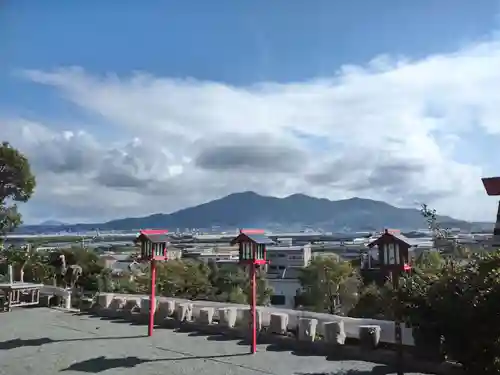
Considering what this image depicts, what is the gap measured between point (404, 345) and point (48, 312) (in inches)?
466

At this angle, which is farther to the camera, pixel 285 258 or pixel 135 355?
pixel 285 258

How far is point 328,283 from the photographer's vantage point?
26.3m

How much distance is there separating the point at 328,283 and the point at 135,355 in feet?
58.0

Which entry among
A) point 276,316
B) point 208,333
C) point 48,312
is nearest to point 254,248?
point 276,316

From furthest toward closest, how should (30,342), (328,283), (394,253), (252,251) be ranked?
(328,283)
(30,342)
(252,251)
(394,253)

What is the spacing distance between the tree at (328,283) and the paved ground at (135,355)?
48.6ft

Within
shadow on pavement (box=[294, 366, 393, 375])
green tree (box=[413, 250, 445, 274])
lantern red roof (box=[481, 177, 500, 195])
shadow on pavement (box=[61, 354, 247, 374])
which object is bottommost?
shadow on pavement (box=[61, 354, 247, 374])

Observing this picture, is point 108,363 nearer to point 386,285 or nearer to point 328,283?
point 386,285

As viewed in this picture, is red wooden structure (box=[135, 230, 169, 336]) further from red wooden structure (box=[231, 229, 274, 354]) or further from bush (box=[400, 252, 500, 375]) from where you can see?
bush (box=[400, 252, 500, 375])

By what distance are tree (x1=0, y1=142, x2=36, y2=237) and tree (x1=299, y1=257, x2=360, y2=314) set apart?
1500cm

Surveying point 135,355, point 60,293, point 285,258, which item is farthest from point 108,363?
point 285,258

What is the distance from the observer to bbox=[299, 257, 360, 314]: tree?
2567cm

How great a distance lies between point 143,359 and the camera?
969cm

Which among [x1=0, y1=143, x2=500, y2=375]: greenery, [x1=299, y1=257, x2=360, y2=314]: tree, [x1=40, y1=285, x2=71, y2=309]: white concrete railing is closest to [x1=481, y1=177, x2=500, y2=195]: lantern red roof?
[x1=0, y1=143, x2=500, y2=375]: greenery
